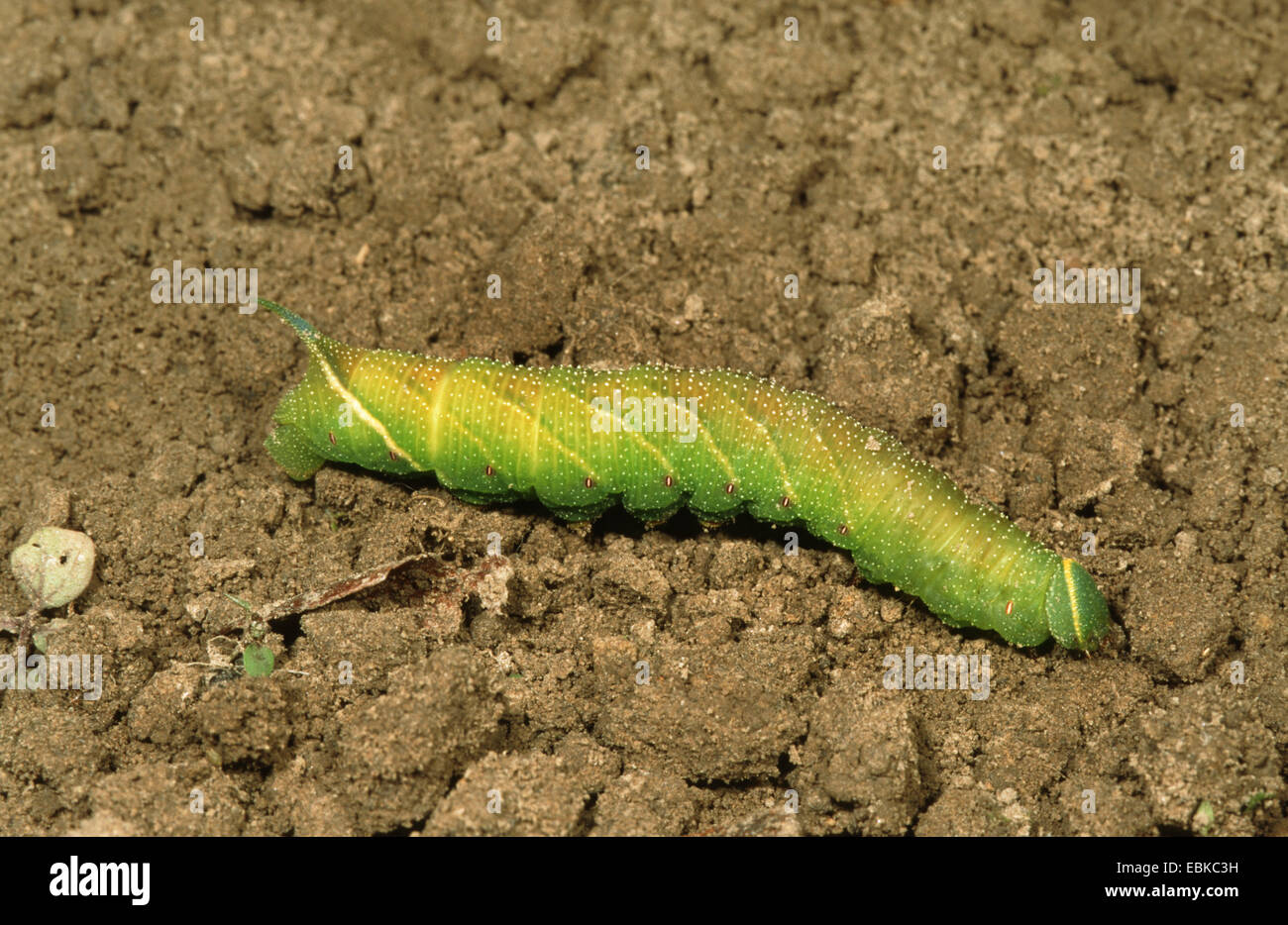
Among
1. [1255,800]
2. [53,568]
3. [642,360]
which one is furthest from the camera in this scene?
[642,360]

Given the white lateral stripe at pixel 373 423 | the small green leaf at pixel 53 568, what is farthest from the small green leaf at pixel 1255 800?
the small green leaf at pixel 53 568

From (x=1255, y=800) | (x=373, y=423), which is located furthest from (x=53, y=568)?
(x=1255, y=800)

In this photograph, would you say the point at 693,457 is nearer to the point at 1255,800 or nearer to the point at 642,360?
the point at 642,360

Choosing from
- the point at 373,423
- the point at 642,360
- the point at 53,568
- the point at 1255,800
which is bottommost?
the point at 1255,800

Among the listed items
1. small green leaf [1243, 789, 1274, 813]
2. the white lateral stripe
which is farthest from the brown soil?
the white lateral stripe

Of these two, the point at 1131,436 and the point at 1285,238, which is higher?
the point at 1285,238

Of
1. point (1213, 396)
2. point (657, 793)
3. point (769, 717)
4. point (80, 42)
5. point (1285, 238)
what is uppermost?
point (80, 42)

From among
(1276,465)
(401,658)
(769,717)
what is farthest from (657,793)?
(1276,465)

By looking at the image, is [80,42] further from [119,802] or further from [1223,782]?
[1223,782]

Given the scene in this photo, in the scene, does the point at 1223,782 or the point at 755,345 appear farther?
the point at 755,345
